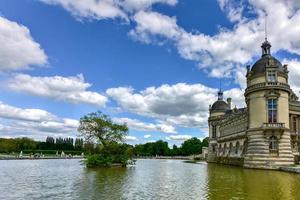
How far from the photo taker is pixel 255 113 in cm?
4659

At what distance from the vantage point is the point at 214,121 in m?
81.8

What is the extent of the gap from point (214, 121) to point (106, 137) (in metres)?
37.0

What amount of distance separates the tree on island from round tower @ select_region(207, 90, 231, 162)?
33169 mm

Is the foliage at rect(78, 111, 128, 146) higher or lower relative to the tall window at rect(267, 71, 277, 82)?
lower

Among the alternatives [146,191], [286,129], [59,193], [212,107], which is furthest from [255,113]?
[212,107]

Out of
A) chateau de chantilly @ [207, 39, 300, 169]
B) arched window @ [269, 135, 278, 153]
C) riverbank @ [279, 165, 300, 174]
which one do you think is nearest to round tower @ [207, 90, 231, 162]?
chateau de chantilly @ [207, 39, 300, 169]

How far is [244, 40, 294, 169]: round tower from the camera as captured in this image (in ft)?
146

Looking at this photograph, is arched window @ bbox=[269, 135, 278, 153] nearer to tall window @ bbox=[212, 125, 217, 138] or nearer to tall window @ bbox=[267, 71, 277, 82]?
tall window @ bbox=[267, 71, 277, 82]

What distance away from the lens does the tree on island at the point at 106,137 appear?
50.4m

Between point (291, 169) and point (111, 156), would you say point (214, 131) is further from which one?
point (291, 169)

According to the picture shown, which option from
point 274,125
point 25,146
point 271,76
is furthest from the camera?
point 25,146

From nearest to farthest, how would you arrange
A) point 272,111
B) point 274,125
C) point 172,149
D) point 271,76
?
point 274,125 → point 272,111 → point 271,76 → point 172,149

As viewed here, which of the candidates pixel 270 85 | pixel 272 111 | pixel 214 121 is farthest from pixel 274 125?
pixel 214 121

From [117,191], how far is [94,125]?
96.0ft
